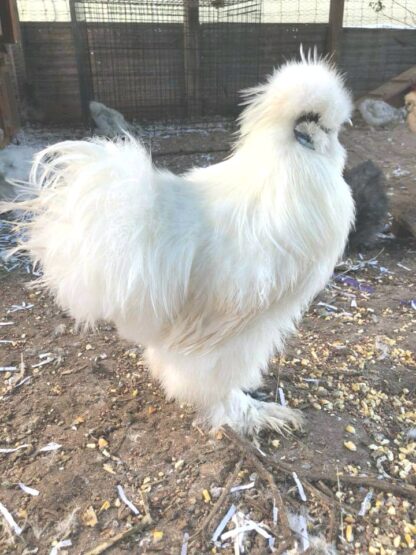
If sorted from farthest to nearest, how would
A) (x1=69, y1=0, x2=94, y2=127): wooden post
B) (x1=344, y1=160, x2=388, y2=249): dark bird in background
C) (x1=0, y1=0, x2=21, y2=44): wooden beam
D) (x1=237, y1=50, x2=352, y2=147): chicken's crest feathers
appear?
(x1=69, y1=0, x2=94, y2=127): wooden post < (x1=0, y1=0, x2=21, y2=44): wooden beam < (x1=344, y1=160, x2=388, y2=249): dark bird in background < (x1=237, y1=50, x2=352, y2=147): chicken's crest feathers

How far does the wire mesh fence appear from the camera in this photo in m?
6.30

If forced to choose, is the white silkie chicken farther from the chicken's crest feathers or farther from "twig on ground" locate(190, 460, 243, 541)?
"twig on ground" locate(190, 460, 243, 541)

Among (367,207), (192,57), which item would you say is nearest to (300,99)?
(367,207)

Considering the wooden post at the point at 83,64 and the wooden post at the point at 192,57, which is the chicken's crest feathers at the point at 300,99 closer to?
the wooden post at the point at 83,64

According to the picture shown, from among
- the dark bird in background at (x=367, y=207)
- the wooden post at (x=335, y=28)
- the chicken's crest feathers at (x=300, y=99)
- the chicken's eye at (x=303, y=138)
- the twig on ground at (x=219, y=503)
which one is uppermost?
the wooden post at (x=335, y=28)

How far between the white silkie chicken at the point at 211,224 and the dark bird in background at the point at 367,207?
195 cm

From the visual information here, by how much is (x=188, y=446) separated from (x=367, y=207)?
2212 millimetres

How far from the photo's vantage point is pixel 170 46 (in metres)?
6.55

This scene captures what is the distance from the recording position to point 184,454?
200cm

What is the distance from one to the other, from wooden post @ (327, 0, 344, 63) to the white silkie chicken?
5.82 m

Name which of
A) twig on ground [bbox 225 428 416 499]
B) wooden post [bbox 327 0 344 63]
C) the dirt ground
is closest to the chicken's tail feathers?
the dirt ground

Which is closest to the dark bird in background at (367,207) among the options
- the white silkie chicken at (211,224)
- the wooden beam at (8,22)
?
the white silkie chicken at (211,224)

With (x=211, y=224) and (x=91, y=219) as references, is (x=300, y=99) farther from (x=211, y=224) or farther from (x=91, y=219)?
(x=91, y=219)

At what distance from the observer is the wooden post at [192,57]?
249 inches
